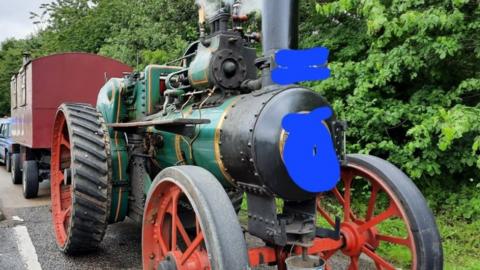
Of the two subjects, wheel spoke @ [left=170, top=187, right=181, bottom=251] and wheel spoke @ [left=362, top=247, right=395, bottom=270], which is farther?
wheel spoke @ [left=362, top=247, right=395, bottom=270]

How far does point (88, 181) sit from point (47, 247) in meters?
1.40

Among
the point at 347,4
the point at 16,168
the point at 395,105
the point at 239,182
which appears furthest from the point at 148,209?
the point at 16,168

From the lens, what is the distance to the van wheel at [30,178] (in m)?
7.63

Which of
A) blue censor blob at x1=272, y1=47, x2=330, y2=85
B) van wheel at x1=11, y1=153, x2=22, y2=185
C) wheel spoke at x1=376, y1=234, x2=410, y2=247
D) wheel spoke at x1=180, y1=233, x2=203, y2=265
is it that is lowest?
van wheel at x1=11, y1=153, x2=22, y2=185

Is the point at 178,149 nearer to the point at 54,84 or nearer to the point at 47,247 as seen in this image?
the point at 47,247

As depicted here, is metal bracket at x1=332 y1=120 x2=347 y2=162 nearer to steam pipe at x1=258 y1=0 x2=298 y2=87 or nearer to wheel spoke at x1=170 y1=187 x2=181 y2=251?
steam pipe at x1=258 y1=0 x2=298 y2=87

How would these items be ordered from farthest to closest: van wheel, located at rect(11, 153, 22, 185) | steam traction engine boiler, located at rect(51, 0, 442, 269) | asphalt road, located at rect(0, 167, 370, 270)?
van wheel, located at rect(11, 153, 22, 185) < asphalt road, located at rect(0, 167, 370, 270) < steam traction engine boiler, located at rect(51, 0, 442, 269)

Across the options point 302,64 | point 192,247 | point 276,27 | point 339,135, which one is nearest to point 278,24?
point 276,27

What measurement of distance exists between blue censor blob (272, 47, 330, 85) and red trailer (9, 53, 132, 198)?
565 centimetres

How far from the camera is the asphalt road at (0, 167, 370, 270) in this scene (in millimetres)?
4254

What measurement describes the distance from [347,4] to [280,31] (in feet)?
8.48

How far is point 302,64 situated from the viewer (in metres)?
2.43

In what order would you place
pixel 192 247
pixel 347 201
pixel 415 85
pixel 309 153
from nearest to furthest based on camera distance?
1. pixel 309 153
2. pixel 192 247
3. pixel 347 201
4. pixel 415 85

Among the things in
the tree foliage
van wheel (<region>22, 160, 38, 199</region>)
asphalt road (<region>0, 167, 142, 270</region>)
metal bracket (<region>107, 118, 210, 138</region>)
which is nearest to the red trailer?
van wheel (<region>22, 160, 38, 199</region>)
